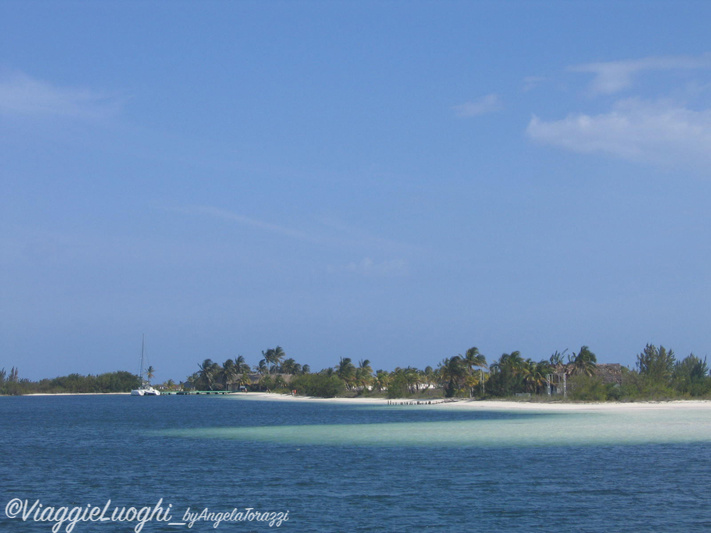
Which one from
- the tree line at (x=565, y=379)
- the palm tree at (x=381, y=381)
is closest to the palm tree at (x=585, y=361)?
the tree line at (x=565, y=379)

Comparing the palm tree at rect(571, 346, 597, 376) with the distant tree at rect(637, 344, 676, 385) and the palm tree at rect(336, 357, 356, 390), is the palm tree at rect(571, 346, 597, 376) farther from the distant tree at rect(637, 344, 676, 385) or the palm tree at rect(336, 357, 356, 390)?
the palm tree at rect(336, 357, 356, 390)

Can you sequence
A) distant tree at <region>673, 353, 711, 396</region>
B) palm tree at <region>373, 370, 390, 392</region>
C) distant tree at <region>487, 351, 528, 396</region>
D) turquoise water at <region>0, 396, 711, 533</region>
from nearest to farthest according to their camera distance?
1. turquoise water at <region>0, 396, 711, 533</region>
2. distant tree at <region>673, 353, 711, 396</region>
3. distant tree at <region>487, 351, 528, 396</region>
4. palm tree at <region>373, 370, 390, 392</region>

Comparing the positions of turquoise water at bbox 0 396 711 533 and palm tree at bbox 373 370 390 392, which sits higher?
palm tree at bbox 373 370 390 392

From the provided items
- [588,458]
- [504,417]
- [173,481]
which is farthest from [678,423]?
[173,481]

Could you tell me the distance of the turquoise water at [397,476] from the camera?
25.3 m

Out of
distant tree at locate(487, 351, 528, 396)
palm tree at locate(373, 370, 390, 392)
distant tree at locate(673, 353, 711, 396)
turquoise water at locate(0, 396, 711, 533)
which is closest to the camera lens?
turquoise water at locate(0, 396, 711, 533)

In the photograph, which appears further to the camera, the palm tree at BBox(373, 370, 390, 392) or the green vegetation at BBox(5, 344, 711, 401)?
the palm tree at BBox(373, 370, 390, 392)

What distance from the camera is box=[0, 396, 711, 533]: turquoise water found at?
25.3 metres

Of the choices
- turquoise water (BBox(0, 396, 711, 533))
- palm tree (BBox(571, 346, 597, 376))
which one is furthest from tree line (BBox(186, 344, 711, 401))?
turquoise water (BBox(0, 396, 711, 533))

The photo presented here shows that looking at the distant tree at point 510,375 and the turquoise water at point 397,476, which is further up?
the distant tree at point 510,375

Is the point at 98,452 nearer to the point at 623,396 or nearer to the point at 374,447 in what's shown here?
the point at 374,447

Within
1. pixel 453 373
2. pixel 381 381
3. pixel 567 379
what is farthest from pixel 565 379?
pixel 381 381

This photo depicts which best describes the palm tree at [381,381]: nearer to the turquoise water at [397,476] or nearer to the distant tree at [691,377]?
the distant tree at [691,377]

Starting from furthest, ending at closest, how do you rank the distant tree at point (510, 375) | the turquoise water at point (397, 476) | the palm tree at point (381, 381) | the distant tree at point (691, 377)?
1. the palm tree at point (381, 381)
2. the distant tree at point (510, 375)
3. the distant tree at point (691, 377)
4. the turquoise water at point (397, 476)
